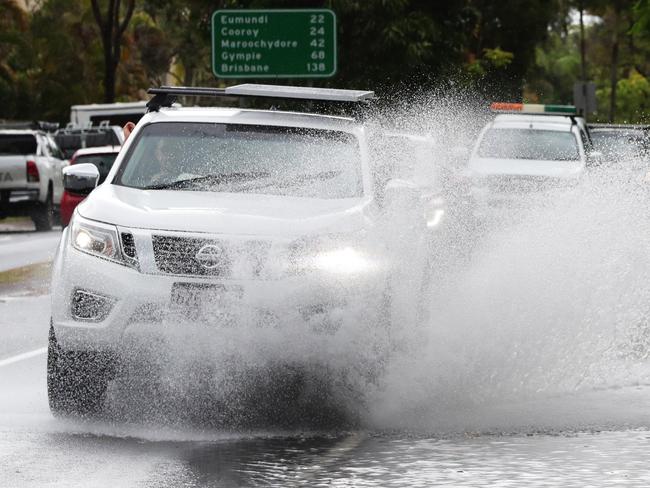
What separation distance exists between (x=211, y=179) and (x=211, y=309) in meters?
1.53

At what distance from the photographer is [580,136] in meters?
25.8

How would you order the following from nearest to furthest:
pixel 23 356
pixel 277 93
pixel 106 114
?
pixel 277 93, pixel 23 356, pixel 106 114

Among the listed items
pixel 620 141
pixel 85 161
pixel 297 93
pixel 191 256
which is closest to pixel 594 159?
pixel 85 161

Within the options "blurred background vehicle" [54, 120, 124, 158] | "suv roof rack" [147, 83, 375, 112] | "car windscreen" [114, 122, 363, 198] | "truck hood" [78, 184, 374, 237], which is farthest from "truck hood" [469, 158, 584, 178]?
"truck hood" [78, 184, 374, 237]

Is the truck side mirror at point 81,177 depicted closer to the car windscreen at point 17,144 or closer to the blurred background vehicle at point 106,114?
the car windscreen at point 17,144

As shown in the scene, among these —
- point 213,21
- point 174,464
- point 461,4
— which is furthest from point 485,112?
point 174,464

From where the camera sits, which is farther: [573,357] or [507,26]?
[507,26]

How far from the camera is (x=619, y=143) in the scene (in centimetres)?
3130

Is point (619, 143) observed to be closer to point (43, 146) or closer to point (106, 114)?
point (43, 146)

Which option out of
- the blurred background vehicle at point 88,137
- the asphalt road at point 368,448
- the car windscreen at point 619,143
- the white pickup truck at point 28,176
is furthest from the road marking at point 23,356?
the blurred background vehicle at point 88,137

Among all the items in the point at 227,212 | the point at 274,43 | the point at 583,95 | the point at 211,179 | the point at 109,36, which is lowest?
the point at 583,95

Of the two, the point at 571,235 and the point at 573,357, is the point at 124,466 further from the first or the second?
the point at 571,235

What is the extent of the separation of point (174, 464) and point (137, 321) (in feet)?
3.99

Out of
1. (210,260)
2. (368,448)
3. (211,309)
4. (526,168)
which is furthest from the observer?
(526,168)
